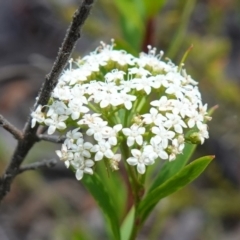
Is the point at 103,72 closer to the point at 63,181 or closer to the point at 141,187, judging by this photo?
the point at 141,187

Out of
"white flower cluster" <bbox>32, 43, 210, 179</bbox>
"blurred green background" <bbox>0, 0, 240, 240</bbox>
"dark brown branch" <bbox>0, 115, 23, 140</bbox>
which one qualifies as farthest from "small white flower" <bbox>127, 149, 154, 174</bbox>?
"blurred green background" <bbox>0, 0, 240, 240</bbox>

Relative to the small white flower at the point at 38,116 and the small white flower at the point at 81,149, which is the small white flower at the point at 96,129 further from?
the small white flower at the point at 38,116

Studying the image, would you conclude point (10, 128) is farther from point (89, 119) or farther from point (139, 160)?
point (139, 160)

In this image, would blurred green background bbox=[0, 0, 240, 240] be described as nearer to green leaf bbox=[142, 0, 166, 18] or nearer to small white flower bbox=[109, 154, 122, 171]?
green leaf bbox=[142, 0, 166, 18]

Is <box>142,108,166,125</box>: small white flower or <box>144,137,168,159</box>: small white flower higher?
<box>142,108,166,125</box>: small white flower

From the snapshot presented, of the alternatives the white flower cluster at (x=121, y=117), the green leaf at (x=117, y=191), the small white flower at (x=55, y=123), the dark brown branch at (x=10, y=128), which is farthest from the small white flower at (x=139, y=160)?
the green leaf at (x=117, y=191)

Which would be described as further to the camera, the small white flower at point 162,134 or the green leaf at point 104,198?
the green leaf at point 104,198

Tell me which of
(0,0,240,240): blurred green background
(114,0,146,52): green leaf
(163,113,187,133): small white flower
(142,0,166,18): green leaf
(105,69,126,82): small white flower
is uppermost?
(142,0,166,18): green leaf
